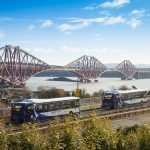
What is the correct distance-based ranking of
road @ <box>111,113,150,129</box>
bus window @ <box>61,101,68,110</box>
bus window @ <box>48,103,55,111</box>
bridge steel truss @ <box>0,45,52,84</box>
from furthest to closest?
bridge steel truss @ <box>0,45,52,84</box> < bus window @ <box>61,101,68,110</box> < road @ <box>111,113,150,129</box> < bus window @ <box>48,103,55,111</box>

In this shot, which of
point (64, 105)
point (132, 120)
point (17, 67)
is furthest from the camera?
point (17, 67)

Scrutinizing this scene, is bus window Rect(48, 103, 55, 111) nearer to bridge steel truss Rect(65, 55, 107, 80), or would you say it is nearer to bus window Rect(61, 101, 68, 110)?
bus window Rect(61, 101, 68, 110)

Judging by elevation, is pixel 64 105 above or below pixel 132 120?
above

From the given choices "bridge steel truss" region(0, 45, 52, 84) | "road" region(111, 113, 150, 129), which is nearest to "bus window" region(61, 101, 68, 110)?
"road" region(111, 113, 150, 129)

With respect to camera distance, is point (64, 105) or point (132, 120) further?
point (132, 120)

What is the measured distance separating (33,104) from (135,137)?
56.1 ft

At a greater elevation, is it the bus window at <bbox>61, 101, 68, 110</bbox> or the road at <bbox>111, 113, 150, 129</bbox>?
the bus window at <bbox>61, 101, 68, 110</bbox>

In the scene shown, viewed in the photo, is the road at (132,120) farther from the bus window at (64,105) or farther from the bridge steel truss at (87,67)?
the bridge steel truss at (87,67)

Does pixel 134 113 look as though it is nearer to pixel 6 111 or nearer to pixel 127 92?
pixel 127 92

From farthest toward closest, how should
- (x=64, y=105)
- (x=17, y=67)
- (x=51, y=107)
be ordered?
(x=17, y=67)
(x=64, y=105)
(x=51, y=107)

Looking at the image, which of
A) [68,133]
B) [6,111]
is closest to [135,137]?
[68,133]

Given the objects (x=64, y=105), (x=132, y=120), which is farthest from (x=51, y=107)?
(x=132, y=120)

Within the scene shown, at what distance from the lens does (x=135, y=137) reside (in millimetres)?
17734

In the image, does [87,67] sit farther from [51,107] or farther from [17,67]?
[51,107]
